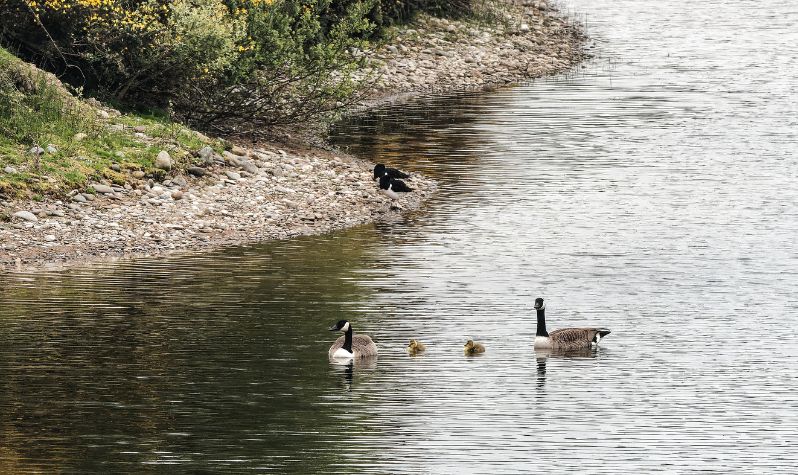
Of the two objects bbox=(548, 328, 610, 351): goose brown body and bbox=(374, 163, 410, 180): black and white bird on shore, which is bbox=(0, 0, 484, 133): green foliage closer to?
bbox=(374, 163, 410, 180): black and white bird on shore

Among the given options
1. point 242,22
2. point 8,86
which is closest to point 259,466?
point 8,86

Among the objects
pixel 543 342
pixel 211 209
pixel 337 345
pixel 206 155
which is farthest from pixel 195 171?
pixel 543 342

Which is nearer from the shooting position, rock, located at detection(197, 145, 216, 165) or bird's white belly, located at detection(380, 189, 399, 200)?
rock, located at detection(197, 145, 216, 165)

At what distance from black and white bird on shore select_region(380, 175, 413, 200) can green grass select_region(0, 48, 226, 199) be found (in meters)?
3.30

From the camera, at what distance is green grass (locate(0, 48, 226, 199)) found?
28156 mm

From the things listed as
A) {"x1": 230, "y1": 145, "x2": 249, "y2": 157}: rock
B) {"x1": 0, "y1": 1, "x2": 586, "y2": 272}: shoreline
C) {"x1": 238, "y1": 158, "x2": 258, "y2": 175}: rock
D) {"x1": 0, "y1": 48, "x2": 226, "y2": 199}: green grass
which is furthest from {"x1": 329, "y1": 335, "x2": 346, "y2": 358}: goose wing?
{"x1": 230, "y1": 145, "x2": 249, "y2": 157}: rock

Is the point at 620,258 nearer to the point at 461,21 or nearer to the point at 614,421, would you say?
the point at 614,421

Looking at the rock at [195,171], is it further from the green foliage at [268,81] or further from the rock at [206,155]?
the green foliage at [268,81]

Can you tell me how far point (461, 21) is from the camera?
5403 cm

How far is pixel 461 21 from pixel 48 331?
1371 inches

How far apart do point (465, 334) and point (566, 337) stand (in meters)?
1.39

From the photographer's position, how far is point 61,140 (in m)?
29.6

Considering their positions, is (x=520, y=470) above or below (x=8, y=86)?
below

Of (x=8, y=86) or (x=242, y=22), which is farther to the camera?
(x=242, y=22)
